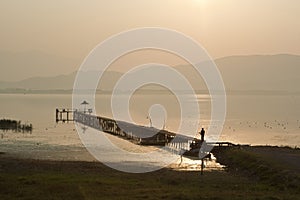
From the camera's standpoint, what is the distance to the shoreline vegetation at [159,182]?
18.5 m

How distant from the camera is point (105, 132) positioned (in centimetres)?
6206

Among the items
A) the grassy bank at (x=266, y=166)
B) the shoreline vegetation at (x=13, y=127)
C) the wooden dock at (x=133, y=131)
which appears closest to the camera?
the grassy bank at (x=266, y=166)

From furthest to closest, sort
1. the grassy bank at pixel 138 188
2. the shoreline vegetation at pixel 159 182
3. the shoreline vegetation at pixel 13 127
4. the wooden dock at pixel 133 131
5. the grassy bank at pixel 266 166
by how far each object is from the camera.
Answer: the shoreline vegetation at pixel 13 127 < the wooden dock at pixel 133 131 < the grassy bank at pixel 266 166 < the shoreline vegetation at pixel 159 182 < the grassy bank at pixel 138 188

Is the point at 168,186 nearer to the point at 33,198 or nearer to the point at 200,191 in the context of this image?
the point at 200,191

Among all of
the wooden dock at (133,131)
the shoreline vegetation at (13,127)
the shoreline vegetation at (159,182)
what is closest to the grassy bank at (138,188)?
the shoreline vegetation at (159,182)

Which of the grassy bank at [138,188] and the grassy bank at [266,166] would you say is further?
the grassy bank at [266,166]

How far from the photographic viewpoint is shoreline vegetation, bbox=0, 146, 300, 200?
18.5m

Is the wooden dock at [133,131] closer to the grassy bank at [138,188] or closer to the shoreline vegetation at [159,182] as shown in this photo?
the shoreline vegetation at [159,182]

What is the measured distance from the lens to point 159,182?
73.9 feet

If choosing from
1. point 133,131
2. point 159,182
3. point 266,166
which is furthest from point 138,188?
point 133,131

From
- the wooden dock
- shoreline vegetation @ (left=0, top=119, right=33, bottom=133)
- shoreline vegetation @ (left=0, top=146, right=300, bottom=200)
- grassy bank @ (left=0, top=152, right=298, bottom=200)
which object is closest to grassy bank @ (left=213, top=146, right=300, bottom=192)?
shoreline vegetation @ (left=0, top=146, right=300, bottom=200)

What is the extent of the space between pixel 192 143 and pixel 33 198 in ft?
84.6

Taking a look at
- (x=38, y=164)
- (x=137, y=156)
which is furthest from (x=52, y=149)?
(x=38, y=164)

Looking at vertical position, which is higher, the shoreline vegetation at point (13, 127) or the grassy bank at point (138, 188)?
the shoreline vegetation at point (13, 127)
